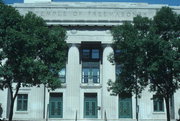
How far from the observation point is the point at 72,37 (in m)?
45.1

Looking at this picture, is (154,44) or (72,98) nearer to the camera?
(154,44)

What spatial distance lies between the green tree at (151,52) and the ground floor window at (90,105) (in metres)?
15.8

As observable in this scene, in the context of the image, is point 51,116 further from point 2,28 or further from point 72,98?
point 2,28

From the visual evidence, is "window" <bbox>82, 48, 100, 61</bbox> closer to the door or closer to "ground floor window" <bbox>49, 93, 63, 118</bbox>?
the door

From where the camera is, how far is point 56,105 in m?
45.6

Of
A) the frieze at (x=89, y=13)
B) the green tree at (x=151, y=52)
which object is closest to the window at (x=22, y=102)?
the frieze at (x=89, y=13)

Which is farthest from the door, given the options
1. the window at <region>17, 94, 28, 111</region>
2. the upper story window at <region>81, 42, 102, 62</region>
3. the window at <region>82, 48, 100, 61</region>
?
the window at <region>17, 94, 28, 111</region>

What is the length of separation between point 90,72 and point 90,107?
186 inches

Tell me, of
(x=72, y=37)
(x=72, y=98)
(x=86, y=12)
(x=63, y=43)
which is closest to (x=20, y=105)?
(x=72, y=98)

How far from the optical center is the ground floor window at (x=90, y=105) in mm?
45562

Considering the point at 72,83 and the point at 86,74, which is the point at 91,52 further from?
the point at 72,83

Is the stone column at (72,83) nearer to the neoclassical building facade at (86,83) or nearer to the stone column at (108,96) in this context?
the neoclassical building facade at (86,83)

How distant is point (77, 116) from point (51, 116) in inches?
149

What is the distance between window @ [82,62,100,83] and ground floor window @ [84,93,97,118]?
1.90m
